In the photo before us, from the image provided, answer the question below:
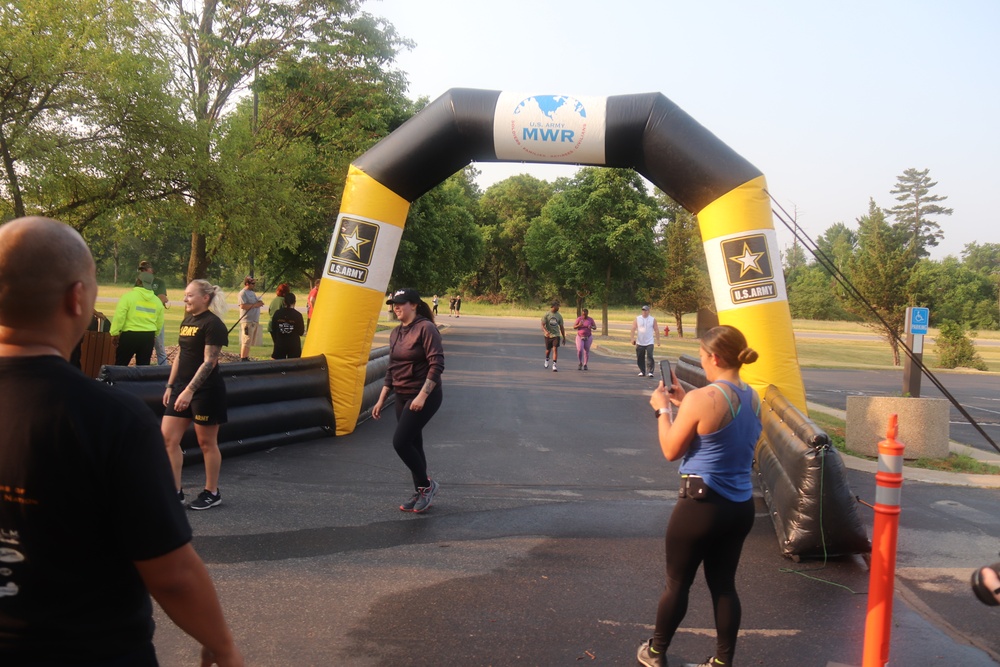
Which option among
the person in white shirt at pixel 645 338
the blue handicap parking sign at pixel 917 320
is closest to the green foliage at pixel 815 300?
the person in white shirt at pixel 645 338

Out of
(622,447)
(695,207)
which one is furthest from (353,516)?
(695,207)

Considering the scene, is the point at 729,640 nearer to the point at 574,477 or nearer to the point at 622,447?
the point at 574,477

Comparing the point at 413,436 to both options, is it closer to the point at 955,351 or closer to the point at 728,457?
the point at 728,457

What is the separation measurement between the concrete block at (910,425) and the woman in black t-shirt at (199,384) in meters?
8.01

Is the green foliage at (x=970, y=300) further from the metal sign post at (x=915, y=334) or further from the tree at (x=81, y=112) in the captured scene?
the tree at (x=81, y=112)

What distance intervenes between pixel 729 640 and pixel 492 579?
186 centimetres

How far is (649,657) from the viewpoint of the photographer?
4031 mm

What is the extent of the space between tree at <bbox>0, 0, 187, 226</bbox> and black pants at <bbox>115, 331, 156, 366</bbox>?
2.68 metres

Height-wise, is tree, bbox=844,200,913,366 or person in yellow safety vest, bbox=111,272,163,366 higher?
tree, bbox=844,200,913,366

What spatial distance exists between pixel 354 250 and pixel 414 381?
4241 mm

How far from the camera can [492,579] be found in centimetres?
538

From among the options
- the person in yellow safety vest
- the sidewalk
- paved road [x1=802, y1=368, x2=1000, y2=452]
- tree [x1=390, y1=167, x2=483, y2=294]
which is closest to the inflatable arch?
the sidewalk

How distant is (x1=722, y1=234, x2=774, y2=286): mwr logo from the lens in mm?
10219

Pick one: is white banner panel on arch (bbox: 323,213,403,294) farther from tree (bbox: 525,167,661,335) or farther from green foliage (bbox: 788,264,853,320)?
green foliage (bbox: 788,264,853,320)
